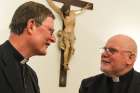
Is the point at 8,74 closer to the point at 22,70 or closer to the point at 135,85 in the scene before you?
the point at 22,70

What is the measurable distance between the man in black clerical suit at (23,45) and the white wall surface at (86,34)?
2.92ft

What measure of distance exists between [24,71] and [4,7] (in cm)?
106

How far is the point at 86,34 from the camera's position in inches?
149

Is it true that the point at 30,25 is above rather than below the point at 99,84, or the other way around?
above

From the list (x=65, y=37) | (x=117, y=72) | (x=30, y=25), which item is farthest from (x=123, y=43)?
(x=30, y=25)

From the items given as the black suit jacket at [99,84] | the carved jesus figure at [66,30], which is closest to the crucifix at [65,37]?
the carved jesus figure at [66,30]

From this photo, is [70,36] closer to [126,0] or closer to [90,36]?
[90,36]

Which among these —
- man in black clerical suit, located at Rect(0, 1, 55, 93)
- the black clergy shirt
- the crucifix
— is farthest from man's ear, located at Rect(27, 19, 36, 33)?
the crucifix

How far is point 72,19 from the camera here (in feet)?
11.5

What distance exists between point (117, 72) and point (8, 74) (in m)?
1.14

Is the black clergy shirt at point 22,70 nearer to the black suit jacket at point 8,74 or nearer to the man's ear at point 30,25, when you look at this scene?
the black suit jacket at point 8,74

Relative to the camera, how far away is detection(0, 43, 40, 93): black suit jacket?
6.57 feet

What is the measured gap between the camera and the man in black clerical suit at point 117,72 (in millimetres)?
2875

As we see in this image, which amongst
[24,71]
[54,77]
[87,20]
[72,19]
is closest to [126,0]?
[87,20]
